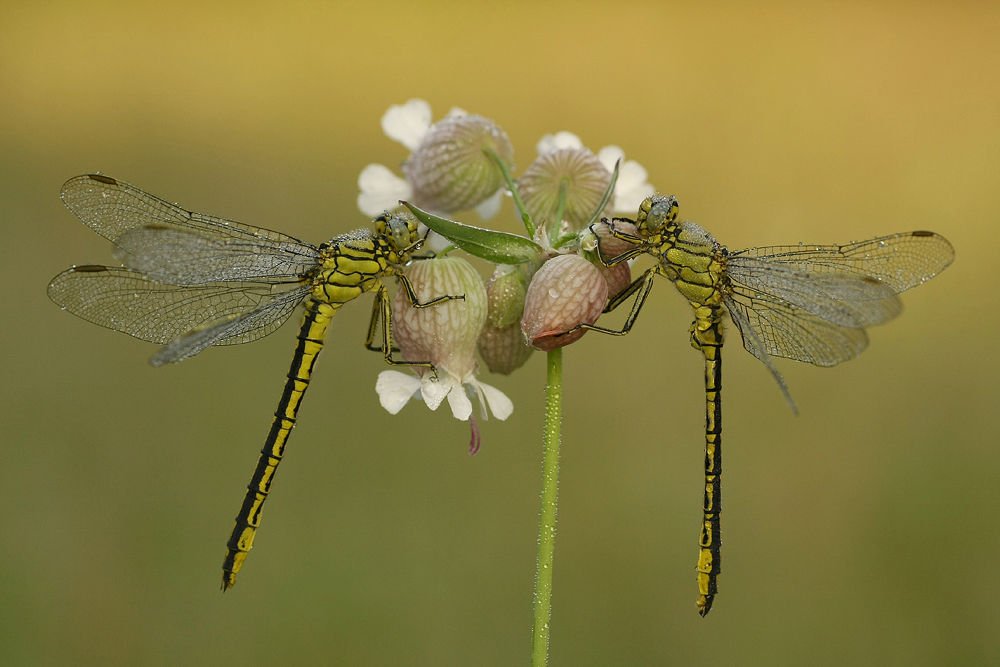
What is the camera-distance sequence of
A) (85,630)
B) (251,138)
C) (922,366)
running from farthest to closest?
(251,138) < (922,366) < (85,630)

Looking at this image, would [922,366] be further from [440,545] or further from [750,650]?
[440,545]

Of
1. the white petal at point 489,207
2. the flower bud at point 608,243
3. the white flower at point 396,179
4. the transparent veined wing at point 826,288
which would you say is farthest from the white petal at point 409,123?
the transparent veined wing at point 826,288

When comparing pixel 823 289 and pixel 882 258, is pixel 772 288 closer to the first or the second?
pixel 823 289

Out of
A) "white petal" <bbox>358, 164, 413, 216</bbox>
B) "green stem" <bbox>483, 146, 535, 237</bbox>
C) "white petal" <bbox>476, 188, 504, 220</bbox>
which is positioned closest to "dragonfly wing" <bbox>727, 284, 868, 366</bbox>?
"green stem" <bbox>483, 146, 535, 237</bbox>

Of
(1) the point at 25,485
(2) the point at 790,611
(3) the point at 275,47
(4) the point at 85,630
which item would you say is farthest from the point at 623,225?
(3) the point at 275,47

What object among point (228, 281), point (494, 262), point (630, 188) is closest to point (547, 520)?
point (494, 262)

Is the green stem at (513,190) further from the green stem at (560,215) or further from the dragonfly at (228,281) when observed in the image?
the dragonfly at (228,281)

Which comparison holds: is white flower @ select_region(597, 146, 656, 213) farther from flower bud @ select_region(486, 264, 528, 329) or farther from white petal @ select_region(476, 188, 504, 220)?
flower bud @ select_region(486, 264, 528, 329)
